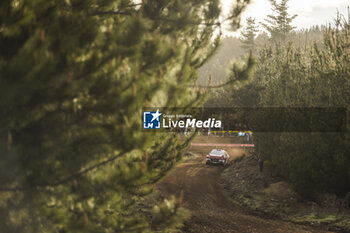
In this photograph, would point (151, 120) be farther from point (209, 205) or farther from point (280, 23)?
point (280, 23)

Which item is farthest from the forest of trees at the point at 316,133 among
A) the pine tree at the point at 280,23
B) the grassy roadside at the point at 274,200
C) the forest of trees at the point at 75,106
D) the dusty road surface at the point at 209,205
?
the pine tree at the point at 280,23

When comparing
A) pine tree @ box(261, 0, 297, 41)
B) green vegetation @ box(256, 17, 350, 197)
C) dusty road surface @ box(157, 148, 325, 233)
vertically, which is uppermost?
pine tree @ box(261, 0, 297, 41)

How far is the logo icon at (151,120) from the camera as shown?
4273 millimetres

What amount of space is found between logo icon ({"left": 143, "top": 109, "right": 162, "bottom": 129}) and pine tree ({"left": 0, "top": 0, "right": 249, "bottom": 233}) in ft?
0.62

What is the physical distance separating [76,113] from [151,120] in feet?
3.92

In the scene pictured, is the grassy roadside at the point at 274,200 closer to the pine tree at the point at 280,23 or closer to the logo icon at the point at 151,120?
the logo icon at the point at 151,120

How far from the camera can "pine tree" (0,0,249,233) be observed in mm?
3717

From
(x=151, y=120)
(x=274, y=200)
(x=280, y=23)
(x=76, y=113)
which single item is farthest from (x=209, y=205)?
(x=280, y=23)

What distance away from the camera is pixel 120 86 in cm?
388

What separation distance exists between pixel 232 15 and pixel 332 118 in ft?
29.7

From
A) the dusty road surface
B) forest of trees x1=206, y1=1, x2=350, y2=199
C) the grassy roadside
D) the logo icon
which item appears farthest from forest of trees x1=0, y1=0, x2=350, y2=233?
the grassy roadside

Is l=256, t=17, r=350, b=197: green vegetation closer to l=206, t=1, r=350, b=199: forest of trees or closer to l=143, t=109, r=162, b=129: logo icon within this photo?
l=206, t=1, r=350, b=199: forest of trees

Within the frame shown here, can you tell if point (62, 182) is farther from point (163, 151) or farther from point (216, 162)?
point (216, 162)

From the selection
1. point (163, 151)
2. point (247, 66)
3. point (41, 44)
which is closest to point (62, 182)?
point (41, 44)
